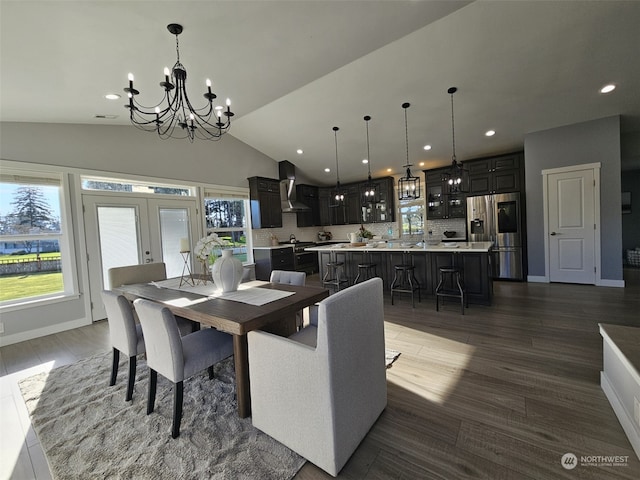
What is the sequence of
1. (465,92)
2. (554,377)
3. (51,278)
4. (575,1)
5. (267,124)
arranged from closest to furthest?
(554,377)
(575,1)
(51,278)
(465,92)
(267,124)

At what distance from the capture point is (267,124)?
17.4ft

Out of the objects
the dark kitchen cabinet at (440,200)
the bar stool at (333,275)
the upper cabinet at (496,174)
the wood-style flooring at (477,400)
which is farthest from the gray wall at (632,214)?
the bar stool at (333,275)

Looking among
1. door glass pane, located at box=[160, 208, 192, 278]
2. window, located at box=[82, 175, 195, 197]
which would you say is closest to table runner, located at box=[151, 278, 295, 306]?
door glass pane, located at box=[160, 208, 192, 278]

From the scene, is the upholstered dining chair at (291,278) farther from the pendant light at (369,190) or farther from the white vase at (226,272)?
the pendant light at (369,190)

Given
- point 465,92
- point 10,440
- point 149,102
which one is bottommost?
point 10,440

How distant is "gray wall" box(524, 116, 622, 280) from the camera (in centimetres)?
441

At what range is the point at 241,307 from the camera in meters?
1.87

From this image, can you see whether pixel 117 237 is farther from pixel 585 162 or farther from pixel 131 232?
pixel 585 162

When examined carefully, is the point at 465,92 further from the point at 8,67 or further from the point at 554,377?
the point at 8,67

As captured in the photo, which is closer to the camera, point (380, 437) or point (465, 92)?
point (380, 437)

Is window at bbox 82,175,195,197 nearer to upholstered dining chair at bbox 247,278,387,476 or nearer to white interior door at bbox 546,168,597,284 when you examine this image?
upholstered dining chair at bbox 247,278,387,476

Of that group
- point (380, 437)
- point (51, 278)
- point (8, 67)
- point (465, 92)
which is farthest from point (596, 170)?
point (51, 278)

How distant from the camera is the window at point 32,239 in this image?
329 centimetres

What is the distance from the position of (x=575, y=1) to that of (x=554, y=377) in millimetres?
3516
